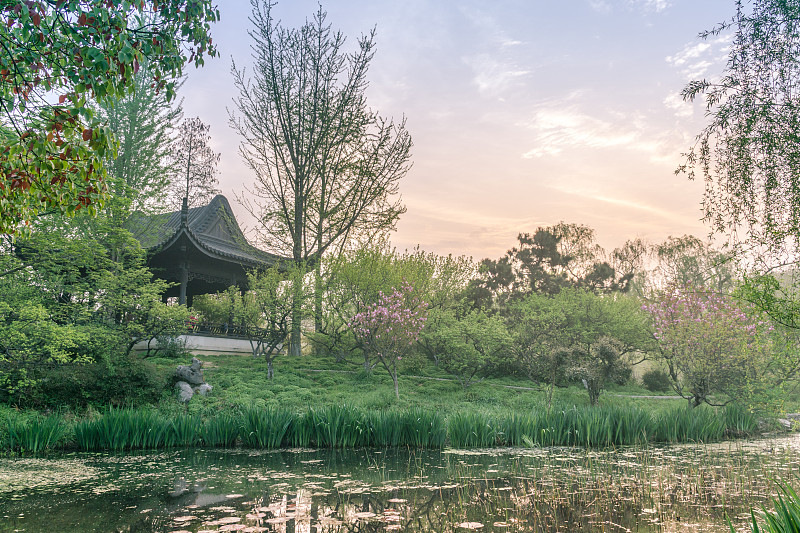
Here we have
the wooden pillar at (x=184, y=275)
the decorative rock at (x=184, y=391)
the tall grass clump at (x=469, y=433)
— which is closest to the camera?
the tall grass clump at (x=469, y=433)

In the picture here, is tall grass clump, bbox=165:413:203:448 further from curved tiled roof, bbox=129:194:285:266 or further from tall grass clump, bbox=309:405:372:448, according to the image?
curved tiled roof, bbox=129:194:285:266

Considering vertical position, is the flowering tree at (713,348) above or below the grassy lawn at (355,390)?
above

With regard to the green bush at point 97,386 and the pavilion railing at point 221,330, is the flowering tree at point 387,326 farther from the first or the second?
the pavilion railing at point 221,330

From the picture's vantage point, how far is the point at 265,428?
841cm

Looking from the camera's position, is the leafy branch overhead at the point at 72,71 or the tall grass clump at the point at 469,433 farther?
the tall grass clump at the point at 469,433

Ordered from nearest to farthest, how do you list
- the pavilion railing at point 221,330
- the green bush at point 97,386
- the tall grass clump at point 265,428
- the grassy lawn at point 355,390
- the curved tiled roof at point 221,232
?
the tall grass clump at point 265,428 < the green bush at point 97,386 < the grassy lawn at point 355,390 < the pavilion railing at point 221,330 < the curved tiled roof at point 221,232

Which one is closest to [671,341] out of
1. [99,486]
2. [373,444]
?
[373,444]

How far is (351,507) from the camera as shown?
4855 mm

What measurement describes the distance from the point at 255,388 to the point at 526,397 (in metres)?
7.62

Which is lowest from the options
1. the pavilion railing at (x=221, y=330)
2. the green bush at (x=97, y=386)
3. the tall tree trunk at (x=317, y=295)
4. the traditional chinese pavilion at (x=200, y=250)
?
the green bush at (x=97, y=386)

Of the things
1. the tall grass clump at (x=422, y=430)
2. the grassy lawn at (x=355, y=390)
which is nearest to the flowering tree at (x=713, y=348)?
the grassy lawn at (x=355, y=390)

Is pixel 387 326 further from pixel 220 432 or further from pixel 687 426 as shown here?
pixel 687 426

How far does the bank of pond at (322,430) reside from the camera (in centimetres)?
820

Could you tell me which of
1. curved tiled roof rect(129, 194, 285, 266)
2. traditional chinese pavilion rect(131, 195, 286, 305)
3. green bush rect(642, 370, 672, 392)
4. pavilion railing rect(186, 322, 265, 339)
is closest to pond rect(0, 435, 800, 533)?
traditional chinese pavilion rect(131, 195, 286, 305)
